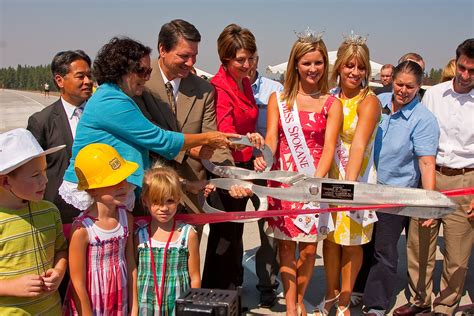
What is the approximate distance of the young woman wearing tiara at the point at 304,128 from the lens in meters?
3.45

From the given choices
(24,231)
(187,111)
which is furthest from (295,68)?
(24,231)

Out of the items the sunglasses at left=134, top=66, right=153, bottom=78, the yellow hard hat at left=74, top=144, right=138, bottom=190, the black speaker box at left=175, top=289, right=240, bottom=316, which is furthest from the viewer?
the sunglasses at left=134, top=66, right=153, bottom=78

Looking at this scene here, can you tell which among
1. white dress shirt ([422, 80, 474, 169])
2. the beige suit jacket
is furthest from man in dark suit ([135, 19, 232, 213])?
white dress shirt ([422, 80, 474, 169])

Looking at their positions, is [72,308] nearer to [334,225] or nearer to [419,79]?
[334,225]

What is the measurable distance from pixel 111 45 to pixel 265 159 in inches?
48.5

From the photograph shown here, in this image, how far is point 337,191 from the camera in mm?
3059

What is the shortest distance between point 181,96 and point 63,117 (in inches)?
33.9

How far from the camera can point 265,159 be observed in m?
3.40

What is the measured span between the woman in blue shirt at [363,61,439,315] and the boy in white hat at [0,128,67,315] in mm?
2493

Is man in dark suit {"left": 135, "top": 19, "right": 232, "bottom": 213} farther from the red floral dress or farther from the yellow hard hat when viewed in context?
the yellow hard hat

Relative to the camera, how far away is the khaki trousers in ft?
12.9

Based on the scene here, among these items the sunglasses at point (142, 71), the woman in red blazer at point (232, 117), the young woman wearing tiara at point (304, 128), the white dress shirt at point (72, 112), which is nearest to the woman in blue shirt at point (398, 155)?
the young woman wearing tiara at point (304, 128)

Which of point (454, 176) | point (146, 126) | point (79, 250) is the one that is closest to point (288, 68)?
point (146, 126)

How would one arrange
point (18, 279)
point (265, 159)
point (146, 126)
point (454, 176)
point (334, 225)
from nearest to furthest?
point (18, 279) < point (146, 126) < point (265, 159) < point (334, 225) < point (454, 176)
